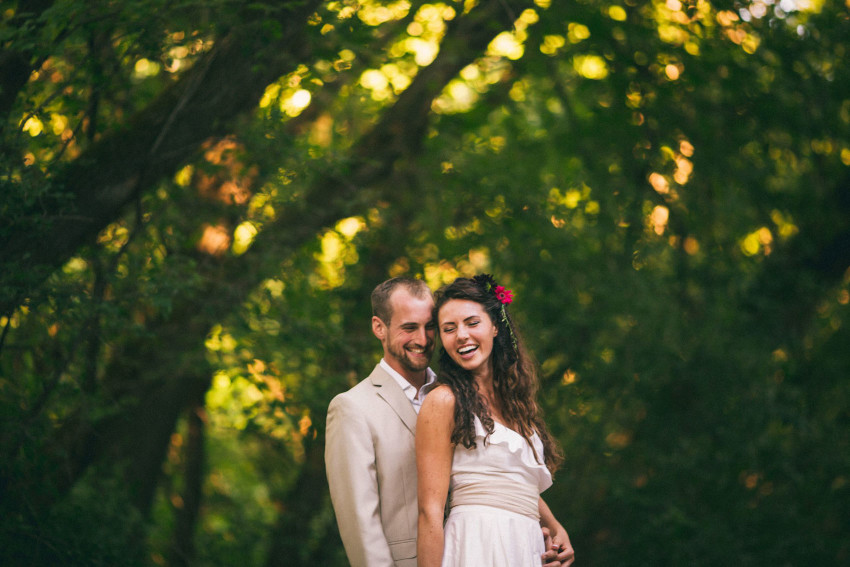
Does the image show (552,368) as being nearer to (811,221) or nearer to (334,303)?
(334,303)

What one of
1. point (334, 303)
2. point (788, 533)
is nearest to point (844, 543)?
point (788, 533)

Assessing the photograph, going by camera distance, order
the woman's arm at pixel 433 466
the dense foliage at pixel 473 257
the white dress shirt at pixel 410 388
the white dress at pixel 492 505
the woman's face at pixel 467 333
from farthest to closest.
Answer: the dense foliage at pixel 473 257, the white dress shirt at pixel 410 388, the woman's face at pixel 467 333, the white dress at pixel 492 505, the woman's arm at pixel 433 466

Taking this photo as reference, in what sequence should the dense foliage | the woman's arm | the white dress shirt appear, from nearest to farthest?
the woman's arm
the white dress shirt
the dense foliage

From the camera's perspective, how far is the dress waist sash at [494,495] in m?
2.79

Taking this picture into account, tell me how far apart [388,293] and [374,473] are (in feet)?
2.32

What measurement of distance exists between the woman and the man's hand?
0.08m

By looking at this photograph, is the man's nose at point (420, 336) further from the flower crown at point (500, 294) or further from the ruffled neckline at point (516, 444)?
the ruffled neckline at point (516, 444)

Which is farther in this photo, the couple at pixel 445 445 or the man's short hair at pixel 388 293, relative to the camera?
the man's short hair at pixel 388 293

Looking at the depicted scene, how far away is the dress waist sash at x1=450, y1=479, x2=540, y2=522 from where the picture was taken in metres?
2.79

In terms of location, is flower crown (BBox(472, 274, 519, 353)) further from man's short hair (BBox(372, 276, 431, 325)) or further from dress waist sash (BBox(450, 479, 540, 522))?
dress waist sash (BBox(450, 479, 540, 522))

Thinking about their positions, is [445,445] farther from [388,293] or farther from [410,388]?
[388,293]

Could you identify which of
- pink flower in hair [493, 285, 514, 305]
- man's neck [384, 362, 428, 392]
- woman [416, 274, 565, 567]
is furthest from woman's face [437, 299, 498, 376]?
man's neck [384, 362, 428, 392]

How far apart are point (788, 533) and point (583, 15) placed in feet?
14.1

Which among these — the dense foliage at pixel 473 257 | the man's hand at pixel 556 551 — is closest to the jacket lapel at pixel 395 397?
the man's hand at pixel 556 551
